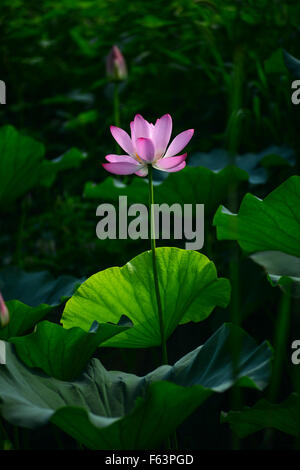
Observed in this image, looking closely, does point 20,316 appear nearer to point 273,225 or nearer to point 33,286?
point 33,286

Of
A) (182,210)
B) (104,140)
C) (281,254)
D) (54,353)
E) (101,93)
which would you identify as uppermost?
(101,93)

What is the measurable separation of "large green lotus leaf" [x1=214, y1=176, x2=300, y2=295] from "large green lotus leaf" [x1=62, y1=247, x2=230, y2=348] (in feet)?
0.32

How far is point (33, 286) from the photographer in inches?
49.3

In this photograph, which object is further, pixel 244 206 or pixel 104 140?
pixel 104 140

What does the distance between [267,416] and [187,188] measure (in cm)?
58

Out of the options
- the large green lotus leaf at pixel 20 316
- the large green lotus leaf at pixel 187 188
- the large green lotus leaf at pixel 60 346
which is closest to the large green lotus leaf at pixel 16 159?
the large green lotus leaf at pixel 187 188

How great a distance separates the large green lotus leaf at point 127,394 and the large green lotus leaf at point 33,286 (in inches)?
12.4

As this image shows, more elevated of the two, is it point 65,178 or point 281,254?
point 65,178

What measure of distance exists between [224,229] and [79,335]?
34 cm

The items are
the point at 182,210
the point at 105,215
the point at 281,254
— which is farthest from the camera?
the point at 105,215

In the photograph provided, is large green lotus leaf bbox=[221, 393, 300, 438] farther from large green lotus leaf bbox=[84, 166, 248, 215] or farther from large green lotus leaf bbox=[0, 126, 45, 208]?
large green lotus leaf bbox=[0, 126, 45, 208]

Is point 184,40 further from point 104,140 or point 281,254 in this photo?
point 281,254

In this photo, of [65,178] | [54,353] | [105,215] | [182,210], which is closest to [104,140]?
[65,178]

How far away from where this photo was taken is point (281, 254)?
0.93m
